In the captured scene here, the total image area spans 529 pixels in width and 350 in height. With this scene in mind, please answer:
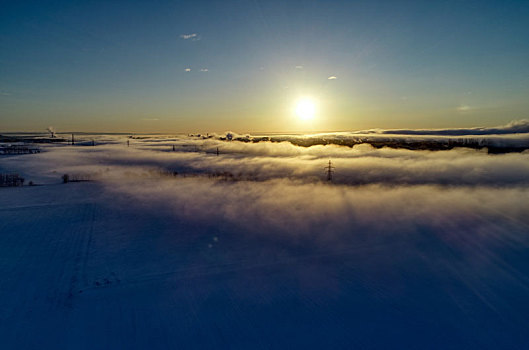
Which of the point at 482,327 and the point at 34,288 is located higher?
the point at 34,288

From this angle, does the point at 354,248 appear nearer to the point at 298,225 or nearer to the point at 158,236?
the point at 298,225

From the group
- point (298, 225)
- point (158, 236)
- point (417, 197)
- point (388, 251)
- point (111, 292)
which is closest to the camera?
point (111, 292)

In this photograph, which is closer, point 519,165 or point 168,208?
point 168,208

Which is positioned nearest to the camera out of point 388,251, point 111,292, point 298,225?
point 111,292

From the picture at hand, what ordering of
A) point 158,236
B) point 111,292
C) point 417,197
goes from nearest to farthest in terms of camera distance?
point 111,292
point 158,236
point 417,197

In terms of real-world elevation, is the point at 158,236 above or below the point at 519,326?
above

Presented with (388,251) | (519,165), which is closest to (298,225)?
(388,251)

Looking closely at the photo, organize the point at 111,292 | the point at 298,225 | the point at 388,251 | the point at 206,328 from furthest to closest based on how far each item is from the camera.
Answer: the point at 298,225 < the point at 388,251 < the point at 111,292 < the point at 206,328

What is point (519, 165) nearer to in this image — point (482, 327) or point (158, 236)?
point (482, 327)

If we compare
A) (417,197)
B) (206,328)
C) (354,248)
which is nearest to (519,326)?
(354,248)
